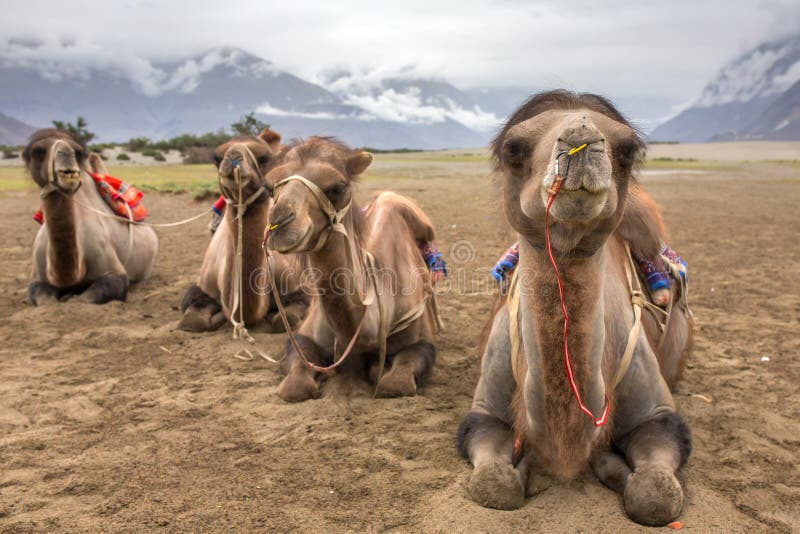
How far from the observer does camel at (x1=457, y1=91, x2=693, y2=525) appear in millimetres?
2354

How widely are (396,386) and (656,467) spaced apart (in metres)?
2.00

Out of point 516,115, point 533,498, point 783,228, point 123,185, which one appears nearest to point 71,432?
point 533,498

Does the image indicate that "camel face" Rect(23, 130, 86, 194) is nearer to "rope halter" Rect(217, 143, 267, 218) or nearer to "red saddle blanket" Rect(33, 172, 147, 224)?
"red saddle blanket" Rect(33, 172, 147, 224)

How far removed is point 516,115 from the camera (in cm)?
287

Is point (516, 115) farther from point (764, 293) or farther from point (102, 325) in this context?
point (764, 293)

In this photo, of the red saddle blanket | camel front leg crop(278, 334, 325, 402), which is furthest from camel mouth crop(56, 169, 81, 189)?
camel front leg crop(278, 334, 325, 402)

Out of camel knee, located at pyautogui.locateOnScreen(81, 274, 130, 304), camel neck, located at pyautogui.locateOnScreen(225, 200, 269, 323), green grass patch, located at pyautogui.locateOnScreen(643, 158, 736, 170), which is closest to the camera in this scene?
camel neck, located at pyautogui.locateOnScreen(225, 200, 269, 323)

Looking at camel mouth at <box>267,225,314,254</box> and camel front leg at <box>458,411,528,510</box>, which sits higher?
camel mouth at <box>267,225,314,254</box>

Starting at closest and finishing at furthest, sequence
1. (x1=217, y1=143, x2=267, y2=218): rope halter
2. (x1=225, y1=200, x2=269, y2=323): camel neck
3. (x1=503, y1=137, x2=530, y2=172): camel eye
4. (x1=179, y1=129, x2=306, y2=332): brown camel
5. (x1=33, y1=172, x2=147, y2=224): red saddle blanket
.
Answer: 1. (x1=503, y1=137, x2=530, y2=172): camel eye
2. (x1=217, y1=143, x2=267, y2=218): rope halter
3. (x1=179, y1=129, x2=306, y2=332): brown camel
4. (x1=225, y1=200, x2=269, y2=323): camel neck
5. (x1=33, y1=172, x2=147, y2=224): red saddle blanket

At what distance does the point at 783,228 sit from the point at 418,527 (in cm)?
1304

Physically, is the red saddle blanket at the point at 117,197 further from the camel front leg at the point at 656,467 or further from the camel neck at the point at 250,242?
the camel front leg at the point at 656,467

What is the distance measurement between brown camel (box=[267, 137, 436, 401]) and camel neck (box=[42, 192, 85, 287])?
3.24 meters

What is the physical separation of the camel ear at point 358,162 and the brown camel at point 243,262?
104cm

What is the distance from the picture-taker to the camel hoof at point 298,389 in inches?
178
